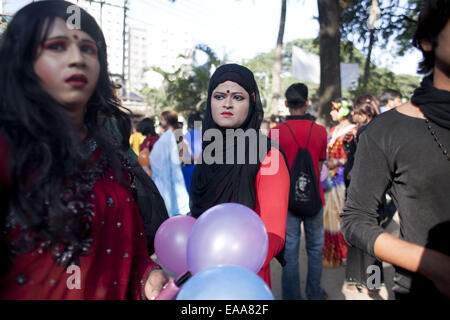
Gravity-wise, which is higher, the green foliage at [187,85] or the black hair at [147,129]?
the green foliage at [187,85]

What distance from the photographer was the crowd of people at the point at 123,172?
0.93m

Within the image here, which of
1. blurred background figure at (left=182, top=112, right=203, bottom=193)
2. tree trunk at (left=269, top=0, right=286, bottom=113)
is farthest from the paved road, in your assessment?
tree trunk at (left=269, top=0, right=286, bottom=113)

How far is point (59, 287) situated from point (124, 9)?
38.7ft

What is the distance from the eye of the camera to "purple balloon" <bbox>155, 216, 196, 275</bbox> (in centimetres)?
151

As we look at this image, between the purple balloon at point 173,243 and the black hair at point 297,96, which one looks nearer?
the purple balloon at point 173,243

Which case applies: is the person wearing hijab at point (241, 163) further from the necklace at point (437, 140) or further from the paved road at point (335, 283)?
the paved road at point (335, 283)

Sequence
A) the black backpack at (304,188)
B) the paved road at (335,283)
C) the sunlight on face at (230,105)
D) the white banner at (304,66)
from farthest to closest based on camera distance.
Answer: the white banner at (304,66)
the paved road at (335,283)
the black backpack at (304,188)
the sunlight on face at (230,105)

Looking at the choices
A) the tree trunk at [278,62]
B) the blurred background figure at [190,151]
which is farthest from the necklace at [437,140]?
the tree trunk at [278,62]

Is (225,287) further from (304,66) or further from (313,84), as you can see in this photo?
(313,84)

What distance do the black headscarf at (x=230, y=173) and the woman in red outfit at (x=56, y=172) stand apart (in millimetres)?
721

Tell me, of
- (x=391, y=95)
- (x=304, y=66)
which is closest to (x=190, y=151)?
(x=391, y=95)

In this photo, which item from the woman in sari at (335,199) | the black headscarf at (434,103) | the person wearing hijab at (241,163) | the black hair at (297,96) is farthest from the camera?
the woman in sari at (335,199)

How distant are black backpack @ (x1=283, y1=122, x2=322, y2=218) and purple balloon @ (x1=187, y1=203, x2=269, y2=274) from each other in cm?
208
